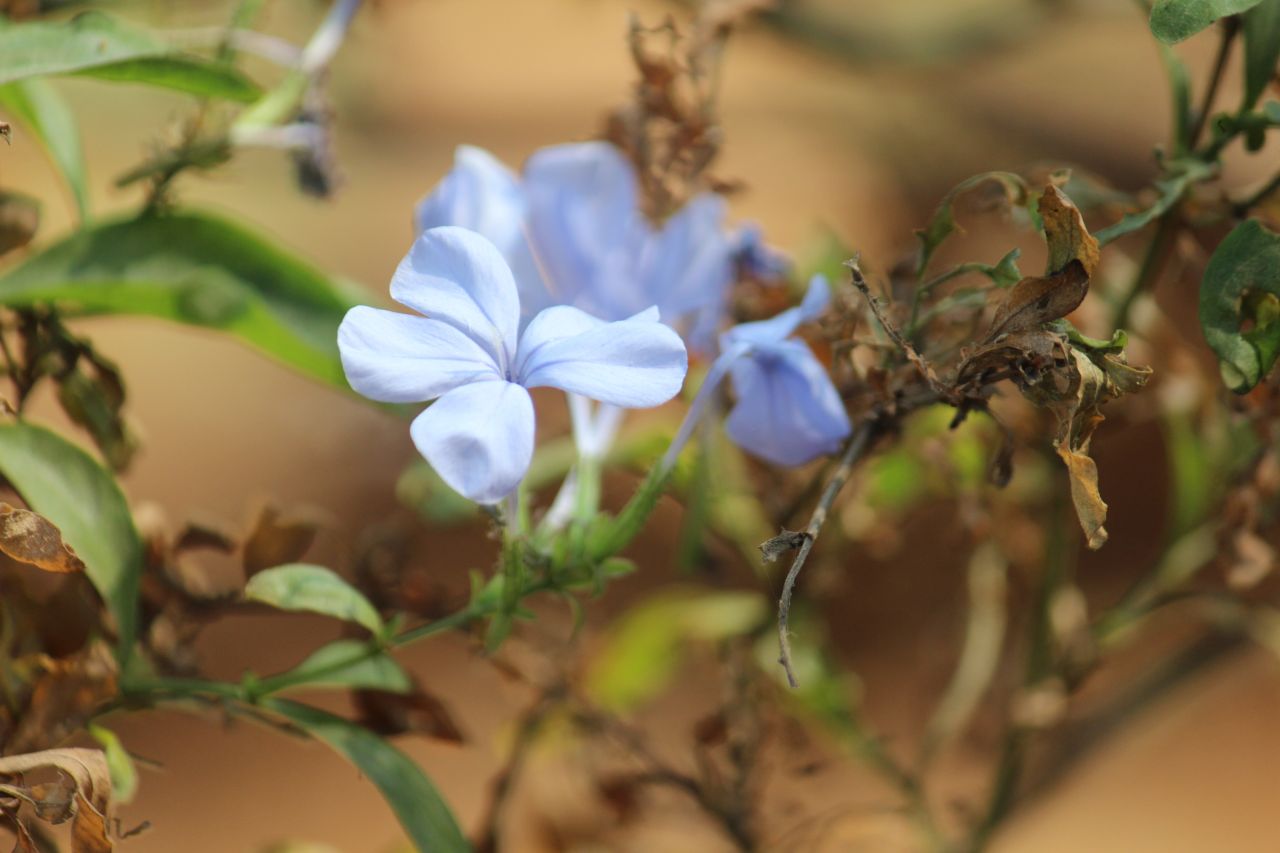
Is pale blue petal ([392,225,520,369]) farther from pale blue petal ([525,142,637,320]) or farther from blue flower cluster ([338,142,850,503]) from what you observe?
pale blue petal ([525,142,637,320])

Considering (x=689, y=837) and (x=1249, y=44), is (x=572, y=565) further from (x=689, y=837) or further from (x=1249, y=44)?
(x=689, y=837)

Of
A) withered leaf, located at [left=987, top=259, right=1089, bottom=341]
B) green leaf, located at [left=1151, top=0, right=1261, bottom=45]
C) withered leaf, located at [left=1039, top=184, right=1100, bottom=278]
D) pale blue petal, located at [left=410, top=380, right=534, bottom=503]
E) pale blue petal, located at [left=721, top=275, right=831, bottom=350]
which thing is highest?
green leaf, located at [left=1151, top=0, right=1261, bottom=45]

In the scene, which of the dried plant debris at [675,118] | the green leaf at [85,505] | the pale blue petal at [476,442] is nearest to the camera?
the pale blue petal at [476,442]

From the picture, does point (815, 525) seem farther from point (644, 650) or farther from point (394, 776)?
point (644, 650)

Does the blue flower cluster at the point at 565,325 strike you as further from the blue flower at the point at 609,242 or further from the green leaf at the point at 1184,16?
the green leaf at the point at 1184,16

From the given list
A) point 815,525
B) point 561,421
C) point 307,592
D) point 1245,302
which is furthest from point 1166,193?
point 561,421

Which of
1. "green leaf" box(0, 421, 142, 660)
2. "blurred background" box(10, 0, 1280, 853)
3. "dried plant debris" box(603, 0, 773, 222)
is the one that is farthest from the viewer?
"blurred background" box(10, 0, 1280, 853)

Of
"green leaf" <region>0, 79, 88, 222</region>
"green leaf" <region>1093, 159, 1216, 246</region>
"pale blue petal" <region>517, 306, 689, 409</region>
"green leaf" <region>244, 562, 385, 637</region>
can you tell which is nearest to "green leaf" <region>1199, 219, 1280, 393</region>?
"green leaf" <region>1093, 159, 1216, 246</region>

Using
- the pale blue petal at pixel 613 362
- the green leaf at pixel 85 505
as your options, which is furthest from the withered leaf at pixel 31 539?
the pale blue petal at pixel 613 362
